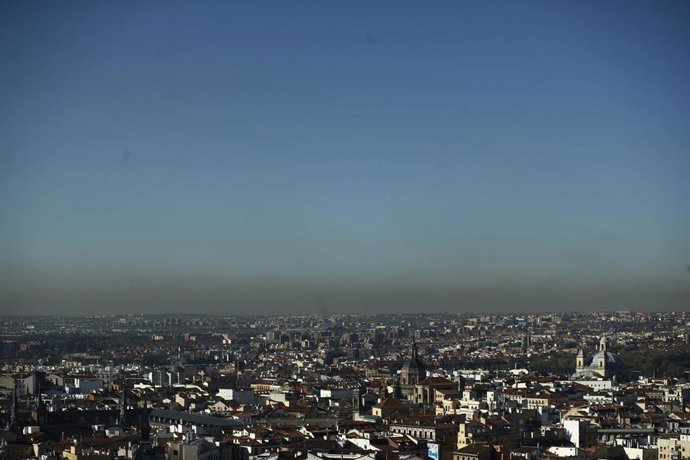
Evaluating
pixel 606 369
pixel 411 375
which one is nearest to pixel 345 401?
pixel 411 375

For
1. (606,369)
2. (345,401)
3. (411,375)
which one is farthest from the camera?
(606,369)

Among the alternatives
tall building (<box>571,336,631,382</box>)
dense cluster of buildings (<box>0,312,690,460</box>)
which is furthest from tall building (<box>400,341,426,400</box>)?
tall building (<box>571,336,631,382</box>)

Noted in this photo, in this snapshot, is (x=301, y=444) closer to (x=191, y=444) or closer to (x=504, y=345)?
(x=191, y=444)

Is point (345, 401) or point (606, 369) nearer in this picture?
point (345, 401)

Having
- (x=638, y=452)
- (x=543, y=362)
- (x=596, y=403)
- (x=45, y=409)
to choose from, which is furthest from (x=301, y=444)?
(x=543, y=362)

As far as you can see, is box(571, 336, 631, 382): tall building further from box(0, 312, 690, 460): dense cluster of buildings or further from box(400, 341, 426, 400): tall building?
box(400, 341, 426, 400): tall building

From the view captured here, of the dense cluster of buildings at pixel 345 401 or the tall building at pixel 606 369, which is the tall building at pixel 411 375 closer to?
the dense cluster of buildings at pixel 345 401

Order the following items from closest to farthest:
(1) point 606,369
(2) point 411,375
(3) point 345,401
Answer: (3) point 345,401, (2) point 411,375, (1) point 606,369

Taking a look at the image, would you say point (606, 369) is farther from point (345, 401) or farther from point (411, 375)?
point (345, 401)

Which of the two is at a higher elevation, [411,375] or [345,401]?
[411,375]
